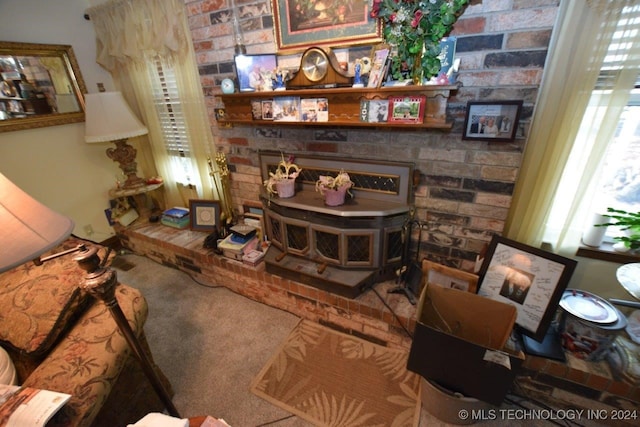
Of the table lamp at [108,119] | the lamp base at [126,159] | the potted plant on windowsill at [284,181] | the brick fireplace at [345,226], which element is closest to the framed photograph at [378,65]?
the brick fireplace at [345,226]

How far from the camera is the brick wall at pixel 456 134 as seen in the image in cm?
123

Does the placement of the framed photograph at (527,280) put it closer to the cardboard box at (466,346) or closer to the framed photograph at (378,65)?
the cardboard box at (466,346)

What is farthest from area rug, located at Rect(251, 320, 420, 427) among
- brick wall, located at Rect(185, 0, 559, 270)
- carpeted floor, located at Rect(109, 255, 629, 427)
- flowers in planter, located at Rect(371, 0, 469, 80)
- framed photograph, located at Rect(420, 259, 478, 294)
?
Answer: flowers in planter, located at Rect(371, 0, 469, 80)

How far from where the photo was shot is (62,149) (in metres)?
2.43

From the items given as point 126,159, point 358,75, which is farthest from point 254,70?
point 126,159

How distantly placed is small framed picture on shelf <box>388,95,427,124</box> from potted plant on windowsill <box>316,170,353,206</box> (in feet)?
1.36

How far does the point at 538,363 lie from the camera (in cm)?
129

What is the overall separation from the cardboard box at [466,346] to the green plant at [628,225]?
2.16 ft

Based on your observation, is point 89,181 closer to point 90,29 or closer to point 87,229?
point 87,229

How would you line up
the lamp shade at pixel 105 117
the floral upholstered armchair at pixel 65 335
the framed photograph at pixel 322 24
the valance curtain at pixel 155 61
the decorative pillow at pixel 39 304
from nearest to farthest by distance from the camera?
the floral upholstered armchair at pixel 65 335 < the decorative pillow at pixel 39 304 < the framed photograph at pixel 322 24 < the valance curtain at pixel 155 61 < the lamp shade at pixel 105 117

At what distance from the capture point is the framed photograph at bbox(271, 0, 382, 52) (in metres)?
1.45

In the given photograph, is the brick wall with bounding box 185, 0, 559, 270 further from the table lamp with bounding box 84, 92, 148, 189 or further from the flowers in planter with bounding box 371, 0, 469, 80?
the table lamp with bounding box 84, 92, 148, 189

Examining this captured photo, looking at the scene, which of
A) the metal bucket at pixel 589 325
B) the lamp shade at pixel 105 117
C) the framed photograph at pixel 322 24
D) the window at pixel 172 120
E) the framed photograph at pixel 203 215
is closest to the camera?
the metal bucket at pixel 589 325

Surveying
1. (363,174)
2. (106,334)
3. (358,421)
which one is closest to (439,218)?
(363,174)
